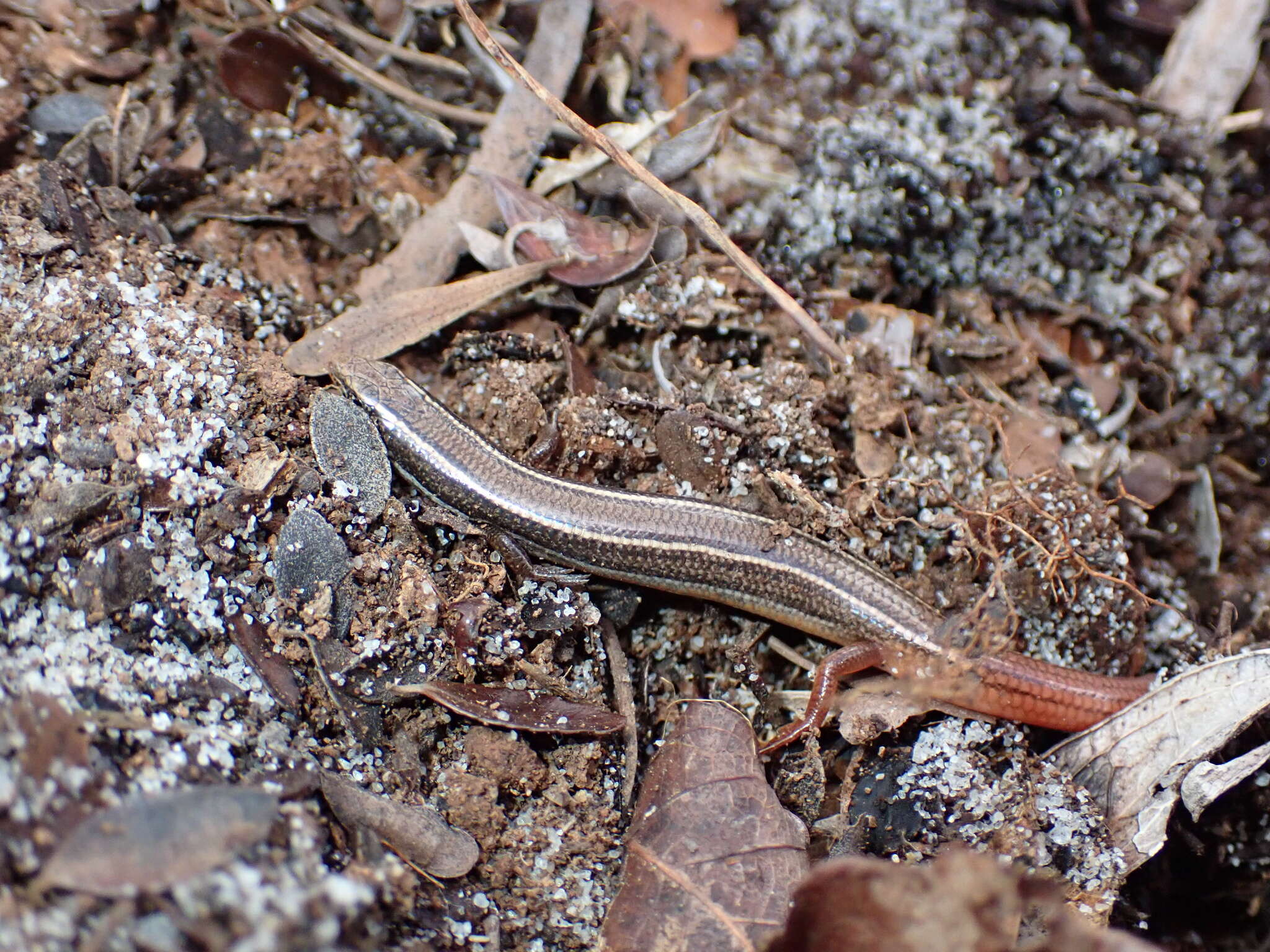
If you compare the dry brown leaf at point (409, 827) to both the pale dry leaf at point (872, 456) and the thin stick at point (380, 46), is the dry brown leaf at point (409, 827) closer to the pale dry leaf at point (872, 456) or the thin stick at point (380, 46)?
the pale dry leaf at point (872, 456)

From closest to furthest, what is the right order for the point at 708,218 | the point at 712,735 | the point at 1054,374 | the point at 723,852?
the point at 723,852
the point at 712,735
the point at 708,218
the point at 1054,374

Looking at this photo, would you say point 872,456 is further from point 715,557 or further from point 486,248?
point 486,248

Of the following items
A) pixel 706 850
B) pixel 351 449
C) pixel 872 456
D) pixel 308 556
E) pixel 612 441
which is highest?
pixel 872 456

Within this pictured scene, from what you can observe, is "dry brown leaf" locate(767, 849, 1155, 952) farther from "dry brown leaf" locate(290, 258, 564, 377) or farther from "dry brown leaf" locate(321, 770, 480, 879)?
"dry brown leaf" locate(290, 258, 564, 377)

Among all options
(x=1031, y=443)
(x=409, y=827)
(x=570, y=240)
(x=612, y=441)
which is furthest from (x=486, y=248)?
(x=1031, y=443)

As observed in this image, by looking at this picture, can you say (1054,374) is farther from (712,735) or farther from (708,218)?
(712,735)

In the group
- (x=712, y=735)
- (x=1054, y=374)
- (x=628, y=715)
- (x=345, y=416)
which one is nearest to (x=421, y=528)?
(x=345, y=416)

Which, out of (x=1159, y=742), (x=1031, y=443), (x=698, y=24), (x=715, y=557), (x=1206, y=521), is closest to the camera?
(x=1159, y=742)
